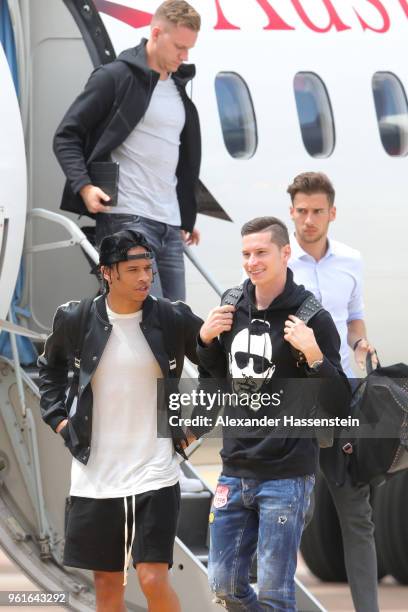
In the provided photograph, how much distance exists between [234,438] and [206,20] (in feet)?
15.3

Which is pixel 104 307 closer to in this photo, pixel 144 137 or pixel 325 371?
pixel 325 371

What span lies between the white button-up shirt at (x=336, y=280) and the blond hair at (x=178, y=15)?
113 cm

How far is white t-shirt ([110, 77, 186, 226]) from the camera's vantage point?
711 cm

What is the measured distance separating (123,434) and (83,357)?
0.34m

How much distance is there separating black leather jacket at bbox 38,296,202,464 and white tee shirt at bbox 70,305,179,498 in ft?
0.13

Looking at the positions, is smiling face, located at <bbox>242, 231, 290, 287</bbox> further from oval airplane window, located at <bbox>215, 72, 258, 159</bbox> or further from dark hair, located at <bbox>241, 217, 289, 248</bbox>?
oval airplane window, located at <bbox>215, 72, 258, 159</bbox>

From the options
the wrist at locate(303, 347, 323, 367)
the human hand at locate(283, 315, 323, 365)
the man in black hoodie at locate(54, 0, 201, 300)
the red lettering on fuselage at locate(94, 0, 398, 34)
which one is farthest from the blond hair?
the red lettering on fuselage at locate(94, 0, 398, 34)

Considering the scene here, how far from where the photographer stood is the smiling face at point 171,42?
693cm

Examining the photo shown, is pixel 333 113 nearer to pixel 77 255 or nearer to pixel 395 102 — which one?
pixel 395 102

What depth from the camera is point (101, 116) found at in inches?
277

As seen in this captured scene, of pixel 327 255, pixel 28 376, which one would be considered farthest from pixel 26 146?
pixel 327 255

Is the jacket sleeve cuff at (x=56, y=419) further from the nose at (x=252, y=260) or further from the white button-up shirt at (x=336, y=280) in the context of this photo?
the white button-up shirt at (x=336, y=280)

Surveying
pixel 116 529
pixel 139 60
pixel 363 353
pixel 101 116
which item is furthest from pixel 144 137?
pixel 116 529

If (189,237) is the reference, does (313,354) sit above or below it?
below
